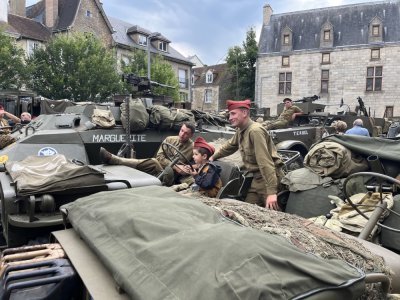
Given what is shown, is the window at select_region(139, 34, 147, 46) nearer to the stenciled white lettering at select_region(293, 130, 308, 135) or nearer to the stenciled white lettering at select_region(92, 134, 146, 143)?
the stenciled white lettering at select_region(293, 130, 308, 135)

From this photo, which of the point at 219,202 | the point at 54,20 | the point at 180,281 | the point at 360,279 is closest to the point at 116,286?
the point at 180,281

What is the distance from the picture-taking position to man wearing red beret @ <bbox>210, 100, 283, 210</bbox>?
14.4 ft

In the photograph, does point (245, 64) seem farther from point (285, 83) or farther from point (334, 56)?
point (334, 56)

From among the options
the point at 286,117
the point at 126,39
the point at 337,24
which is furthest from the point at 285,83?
Answer: the point at 286,117

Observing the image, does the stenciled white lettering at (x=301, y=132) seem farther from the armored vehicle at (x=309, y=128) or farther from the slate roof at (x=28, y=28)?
the slate roof at (x=28, y=28)

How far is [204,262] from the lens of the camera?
1.65 metres

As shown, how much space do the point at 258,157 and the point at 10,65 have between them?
67.1 feet

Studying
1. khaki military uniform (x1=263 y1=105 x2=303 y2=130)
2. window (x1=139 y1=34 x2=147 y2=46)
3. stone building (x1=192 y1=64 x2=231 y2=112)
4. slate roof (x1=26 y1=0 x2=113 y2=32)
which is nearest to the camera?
khaki military uniform (x1=263 y1=105 x2=303 y2=130)

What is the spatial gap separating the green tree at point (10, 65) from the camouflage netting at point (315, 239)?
21469 millimetres

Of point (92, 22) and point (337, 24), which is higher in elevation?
point (337, 24)

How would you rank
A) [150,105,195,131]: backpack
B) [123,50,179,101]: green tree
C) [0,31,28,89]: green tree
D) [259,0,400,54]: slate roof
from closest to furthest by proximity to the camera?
[150,105,195,131]: backpack < [0,31,28,89]: green tree < [123,50,179,101]: green tree < [259,0,400,54]: slate roof

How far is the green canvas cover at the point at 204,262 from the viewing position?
1.53 metres

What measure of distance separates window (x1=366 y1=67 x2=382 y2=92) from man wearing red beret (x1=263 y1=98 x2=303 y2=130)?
3070 centimetres

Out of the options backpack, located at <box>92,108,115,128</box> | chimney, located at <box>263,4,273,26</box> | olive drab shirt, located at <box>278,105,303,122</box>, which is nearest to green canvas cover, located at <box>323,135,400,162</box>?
backpack, located at <box>92,108,115,128</box>
